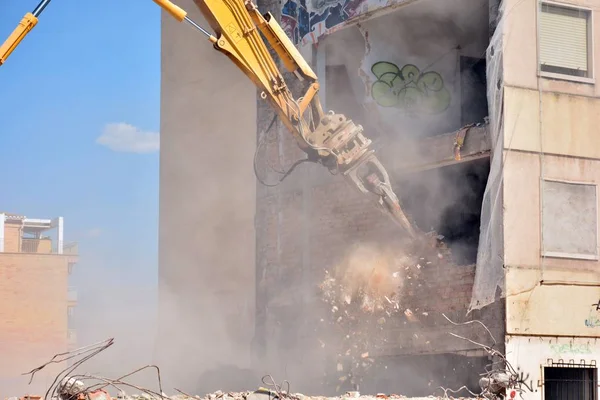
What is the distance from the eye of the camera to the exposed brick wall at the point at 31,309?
51156 mm

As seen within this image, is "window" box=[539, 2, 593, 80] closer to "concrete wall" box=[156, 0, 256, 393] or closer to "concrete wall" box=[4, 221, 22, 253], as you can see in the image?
"concrete wall" box=[156, 0, 256, 393]

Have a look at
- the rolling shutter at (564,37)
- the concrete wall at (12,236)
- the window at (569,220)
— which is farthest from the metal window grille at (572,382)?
the concrete wall at (12,236)

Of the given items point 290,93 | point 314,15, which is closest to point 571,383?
point 290,93

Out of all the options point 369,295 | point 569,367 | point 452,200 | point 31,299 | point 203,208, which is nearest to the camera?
point 569,367

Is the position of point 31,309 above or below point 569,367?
below

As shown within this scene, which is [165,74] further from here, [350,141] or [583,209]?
[583,209]

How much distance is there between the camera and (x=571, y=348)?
52.6 feet

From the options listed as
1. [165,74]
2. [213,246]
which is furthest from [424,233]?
[165,74]

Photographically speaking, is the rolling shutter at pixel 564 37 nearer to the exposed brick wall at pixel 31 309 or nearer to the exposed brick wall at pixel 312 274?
the exposed brick wall at pixel 312 274

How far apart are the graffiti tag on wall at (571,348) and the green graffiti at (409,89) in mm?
4692

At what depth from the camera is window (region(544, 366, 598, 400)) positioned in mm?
16016

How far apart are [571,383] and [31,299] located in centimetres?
4054

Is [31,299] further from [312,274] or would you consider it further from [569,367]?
[569,367]

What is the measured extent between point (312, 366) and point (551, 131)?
5947mm
